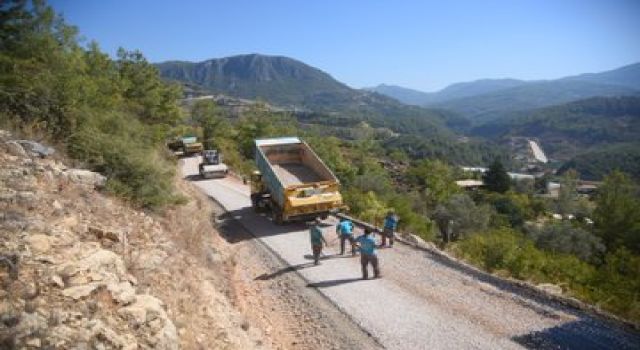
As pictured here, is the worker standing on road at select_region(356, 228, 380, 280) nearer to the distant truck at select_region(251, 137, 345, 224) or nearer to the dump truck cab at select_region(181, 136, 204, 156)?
the distant truck at select_region(251, 137, 345, 224)

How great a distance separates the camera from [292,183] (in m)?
16.9

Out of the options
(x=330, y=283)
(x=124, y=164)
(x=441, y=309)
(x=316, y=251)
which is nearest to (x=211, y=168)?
(x=124, y=164)

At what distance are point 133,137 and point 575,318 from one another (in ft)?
45.2

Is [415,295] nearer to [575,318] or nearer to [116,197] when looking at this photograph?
[575,318]

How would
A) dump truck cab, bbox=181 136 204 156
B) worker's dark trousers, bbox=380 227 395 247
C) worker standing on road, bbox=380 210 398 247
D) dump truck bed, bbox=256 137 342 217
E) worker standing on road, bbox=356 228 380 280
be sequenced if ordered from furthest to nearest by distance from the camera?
dump truck cab, bbox=181 136 204 156
dump truck bed, bbox=256 137 342 217
worker's dark trousers, bbox=380 227 395 247
worker standing on road, bbox=380 210 398 247
worker standing on road, bbox=356 228 380 280

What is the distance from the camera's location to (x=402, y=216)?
22469 mm

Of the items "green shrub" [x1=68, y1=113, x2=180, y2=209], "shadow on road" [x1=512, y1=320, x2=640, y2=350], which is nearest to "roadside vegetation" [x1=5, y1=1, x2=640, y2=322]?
"green shrub" [x1=68, y1=113, x2=180, y2=209]

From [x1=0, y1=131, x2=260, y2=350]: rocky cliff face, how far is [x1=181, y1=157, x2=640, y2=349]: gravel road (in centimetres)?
263

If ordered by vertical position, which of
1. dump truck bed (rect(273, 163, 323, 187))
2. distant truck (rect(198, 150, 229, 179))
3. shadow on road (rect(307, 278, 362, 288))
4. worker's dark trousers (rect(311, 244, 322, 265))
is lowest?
shadow on road (rect(307, 278, 362, 288))

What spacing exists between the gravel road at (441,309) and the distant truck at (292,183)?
272 cm

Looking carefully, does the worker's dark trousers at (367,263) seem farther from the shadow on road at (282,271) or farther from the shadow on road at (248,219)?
the shadow on road at (248,219)

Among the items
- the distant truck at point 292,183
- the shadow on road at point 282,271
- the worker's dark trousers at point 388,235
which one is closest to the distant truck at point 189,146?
the distant truck at point 292,183

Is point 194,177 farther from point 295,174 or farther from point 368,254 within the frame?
point 368,254

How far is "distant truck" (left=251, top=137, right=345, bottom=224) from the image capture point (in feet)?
49.8
